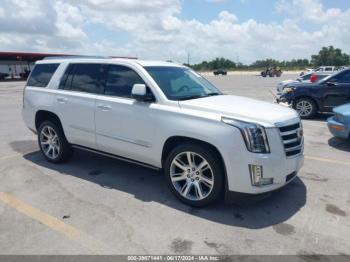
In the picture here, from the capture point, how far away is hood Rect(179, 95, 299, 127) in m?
3.95

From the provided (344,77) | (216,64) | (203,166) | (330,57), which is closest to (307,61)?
(330,57)

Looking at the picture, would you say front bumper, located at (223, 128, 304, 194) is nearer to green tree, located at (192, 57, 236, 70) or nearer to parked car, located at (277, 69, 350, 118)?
parked car, located at (277, 69, 350, 118)

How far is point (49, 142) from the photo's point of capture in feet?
19.8

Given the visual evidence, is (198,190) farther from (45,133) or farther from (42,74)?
(42,74)

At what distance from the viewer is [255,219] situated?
3.95 m

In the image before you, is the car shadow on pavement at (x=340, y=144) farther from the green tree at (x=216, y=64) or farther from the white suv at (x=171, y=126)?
the green tree at (x=216, y=64)

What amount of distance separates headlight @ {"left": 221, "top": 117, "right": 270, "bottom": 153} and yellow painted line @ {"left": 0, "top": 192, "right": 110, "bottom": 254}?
6.24ft

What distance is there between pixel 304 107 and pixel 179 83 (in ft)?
23.4

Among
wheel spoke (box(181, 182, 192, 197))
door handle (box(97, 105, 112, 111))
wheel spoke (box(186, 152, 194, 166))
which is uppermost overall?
door handle (box(97, 105, 112, 111))


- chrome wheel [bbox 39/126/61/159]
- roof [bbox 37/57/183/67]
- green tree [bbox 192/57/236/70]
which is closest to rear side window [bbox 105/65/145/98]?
roof [bbox 37/57/183/67]

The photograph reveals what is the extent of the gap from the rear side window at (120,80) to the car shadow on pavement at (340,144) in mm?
4828

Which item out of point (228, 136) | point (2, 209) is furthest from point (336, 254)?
point (2, 209)

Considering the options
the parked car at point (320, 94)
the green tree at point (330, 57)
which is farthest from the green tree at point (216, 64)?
the parked car at point (320, 94)

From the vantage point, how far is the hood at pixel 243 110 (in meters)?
3.95
